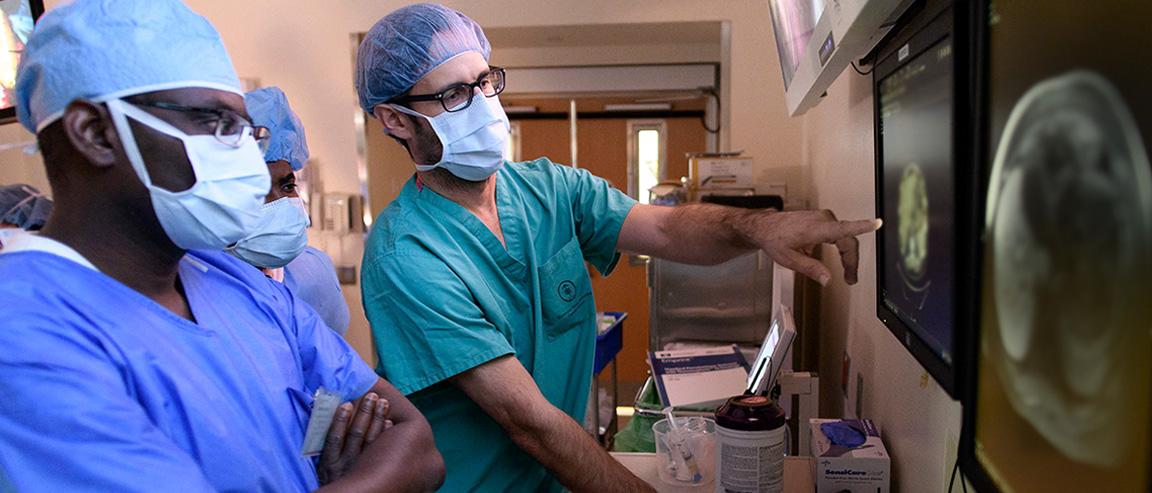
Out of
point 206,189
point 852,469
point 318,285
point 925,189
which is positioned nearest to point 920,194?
point 925,189

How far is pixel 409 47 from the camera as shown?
1.53 meters

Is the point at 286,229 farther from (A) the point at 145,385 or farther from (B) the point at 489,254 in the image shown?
(A) the point at 145,385

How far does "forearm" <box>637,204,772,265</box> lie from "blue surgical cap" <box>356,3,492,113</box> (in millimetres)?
573

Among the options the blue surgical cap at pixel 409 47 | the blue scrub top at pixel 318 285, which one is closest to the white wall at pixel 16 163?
the blue scrub top at pixel 318 285

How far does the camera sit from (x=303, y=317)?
1235 mm

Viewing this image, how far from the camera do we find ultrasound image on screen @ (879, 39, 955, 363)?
30.6 inches

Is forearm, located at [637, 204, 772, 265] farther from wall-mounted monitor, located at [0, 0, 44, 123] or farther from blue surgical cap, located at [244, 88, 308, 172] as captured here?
wall-mounted monitor, located at [0, 0, 44, 123]

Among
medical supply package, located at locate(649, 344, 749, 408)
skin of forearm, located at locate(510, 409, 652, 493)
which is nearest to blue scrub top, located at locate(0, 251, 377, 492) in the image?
skin of forearm, located at locate(510, 409, 652, 493)

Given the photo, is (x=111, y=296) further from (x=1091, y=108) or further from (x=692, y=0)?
(x=692, y=0)

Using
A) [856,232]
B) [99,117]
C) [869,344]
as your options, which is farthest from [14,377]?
[869,344]

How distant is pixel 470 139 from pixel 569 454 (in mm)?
663

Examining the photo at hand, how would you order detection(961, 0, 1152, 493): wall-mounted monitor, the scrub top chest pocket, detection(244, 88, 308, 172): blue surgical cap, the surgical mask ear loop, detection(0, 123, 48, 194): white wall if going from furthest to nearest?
1. detection(0, 123, 48, 194): white wall
2. detection(244, 88, 308, 172): blue surgical cap
3. the surgical mask ear loop
4. the scrub top chest pocket
5. detection(961, 0, 1152, 493): wall-mounted monitor

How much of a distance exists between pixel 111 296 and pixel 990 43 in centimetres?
97

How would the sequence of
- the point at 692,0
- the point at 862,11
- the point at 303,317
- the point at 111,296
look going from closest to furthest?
1. the point at 111,296
2. the point at 862,11
3. the point at 303,317
4. the point at 692,0
